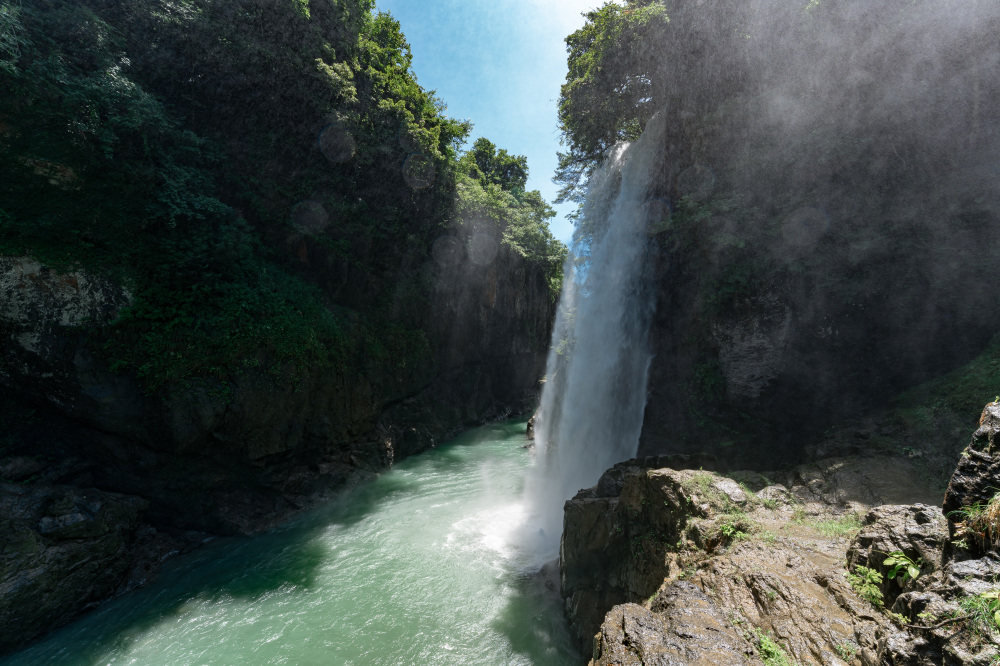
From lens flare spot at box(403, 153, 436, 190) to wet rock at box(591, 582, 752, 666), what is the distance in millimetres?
17338

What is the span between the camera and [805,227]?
911 cm

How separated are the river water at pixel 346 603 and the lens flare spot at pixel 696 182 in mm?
9968

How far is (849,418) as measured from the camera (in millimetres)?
7961

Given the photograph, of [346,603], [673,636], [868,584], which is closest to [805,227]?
[868,584]

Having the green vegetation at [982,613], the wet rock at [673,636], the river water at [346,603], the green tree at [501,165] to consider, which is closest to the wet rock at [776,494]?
the wet rock at [673,636]

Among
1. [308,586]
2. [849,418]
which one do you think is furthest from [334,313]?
[849,418]

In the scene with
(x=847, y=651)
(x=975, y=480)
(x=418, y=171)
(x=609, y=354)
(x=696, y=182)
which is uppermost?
(x=418, y=171)

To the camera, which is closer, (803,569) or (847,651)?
(847,651)

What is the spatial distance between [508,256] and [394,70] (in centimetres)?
1118

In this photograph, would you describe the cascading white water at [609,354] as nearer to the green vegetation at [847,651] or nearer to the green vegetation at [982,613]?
the green vegetation at [847,651]

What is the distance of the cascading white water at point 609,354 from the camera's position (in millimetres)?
11789

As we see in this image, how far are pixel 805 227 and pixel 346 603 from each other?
1231 centimetres

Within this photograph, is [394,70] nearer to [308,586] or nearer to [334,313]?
[334,313]

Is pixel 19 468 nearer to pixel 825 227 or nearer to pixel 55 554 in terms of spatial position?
pixel 55 554
